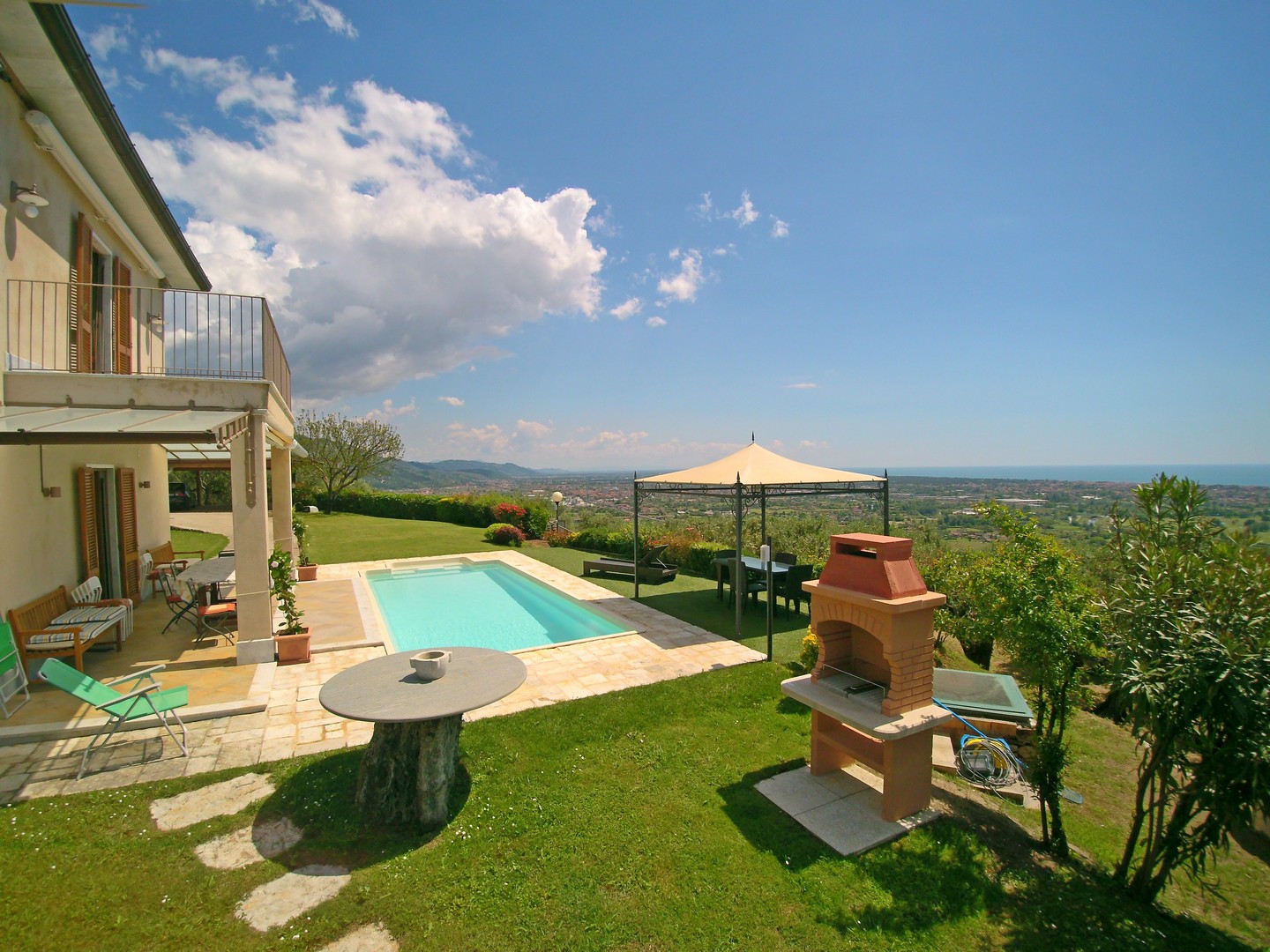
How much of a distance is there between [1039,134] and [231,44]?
12718 millimetres

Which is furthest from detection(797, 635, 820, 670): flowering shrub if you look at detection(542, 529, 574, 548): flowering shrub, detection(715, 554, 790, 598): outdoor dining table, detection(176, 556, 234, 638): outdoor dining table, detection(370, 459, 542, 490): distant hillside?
detection(370, 459, 542, 490): distant hillside

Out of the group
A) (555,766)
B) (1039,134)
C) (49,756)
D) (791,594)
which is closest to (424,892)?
(555,766)

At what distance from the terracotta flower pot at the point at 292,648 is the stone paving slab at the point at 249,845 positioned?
155 inches

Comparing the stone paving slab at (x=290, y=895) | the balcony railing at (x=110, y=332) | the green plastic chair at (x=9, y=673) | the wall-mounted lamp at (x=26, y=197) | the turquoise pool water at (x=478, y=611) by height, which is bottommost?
the turquoise pool water at (x=478, y=611)

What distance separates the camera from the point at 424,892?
3.62 m

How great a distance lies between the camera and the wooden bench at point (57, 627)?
6.73 meters

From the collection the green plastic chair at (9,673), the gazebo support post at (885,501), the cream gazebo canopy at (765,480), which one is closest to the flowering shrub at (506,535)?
the cream gazebo canopy at (765,480)

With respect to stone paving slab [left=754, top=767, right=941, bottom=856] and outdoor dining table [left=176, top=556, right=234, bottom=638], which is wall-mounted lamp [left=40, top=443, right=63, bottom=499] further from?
stone paving slab [left=754, top=767, right=941, bottom=856]

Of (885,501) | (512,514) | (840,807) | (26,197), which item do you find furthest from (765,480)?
(512,514)

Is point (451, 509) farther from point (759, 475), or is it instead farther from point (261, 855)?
point (261, 855)

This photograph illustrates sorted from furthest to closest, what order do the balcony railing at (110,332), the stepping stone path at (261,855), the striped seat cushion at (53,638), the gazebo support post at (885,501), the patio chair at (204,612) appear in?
the gazebo support post at (885,501) → the patio chair at (204,612) → the balcony railing at (110,332) → the striped seat cushion at (53,638) → the stepping stone path at (261,855)

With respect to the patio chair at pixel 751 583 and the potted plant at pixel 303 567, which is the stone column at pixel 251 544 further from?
the patio chair at pixel 751 583

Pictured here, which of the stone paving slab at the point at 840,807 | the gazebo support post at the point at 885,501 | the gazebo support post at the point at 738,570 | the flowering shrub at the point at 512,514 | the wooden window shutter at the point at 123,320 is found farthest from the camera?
the flowering shrub at the point at 512,514

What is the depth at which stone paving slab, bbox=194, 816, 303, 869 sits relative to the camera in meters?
3.88
